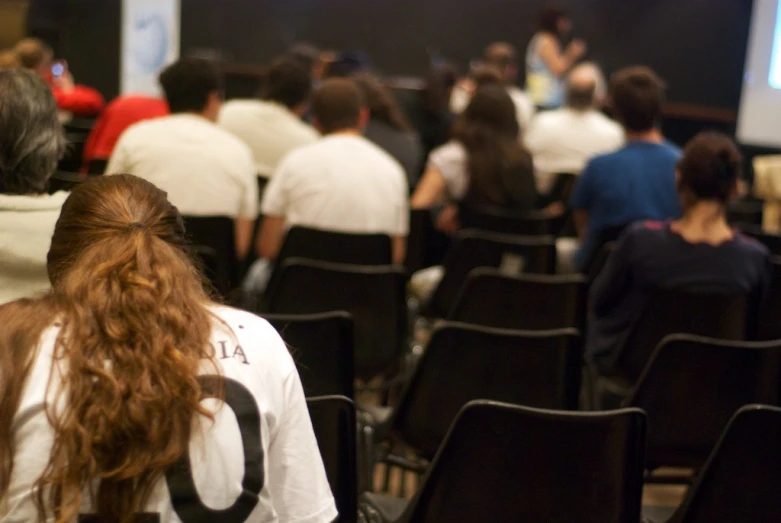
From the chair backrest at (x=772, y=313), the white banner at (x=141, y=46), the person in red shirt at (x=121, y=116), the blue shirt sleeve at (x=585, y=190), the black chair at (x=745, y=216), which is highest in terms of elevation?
the white banner at (x=141, y=46)

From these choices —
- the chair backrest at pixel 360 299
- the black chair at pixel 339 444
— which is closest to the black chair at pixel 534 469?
the black chair at pixel 339 444

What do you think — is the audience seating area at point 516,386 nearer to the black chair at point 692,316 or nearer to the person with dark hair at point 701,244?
the black chair at point 692,316

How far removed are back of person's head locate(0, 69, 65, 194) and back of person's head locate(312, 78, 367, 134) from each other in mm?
1880

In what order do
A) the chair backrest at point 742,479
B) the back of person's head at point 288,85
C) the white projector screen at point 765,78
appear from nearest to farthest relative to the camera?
1. the chair backrest at point 742,479
2. the back of person's head at point 288,85
3. the white projector screen at point 765,78

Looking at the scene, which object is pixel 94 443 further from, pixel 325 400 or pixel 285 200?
pixel 285 200

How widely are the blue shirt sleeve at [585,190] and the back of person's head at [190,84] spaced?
1.59m

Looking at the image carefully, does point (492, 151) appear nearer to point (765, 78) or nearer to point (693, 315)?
point (693, 315)

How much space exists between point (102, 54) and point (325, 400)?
9772 mm

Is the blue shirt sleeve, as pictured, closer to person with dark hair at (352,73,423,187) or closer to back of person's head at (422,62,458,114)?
person with dark hair at (352,73,423,187)

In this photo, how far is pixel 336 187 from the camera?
4.15 metres

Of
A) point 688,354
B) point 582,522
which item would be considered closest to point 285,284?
point 688,354

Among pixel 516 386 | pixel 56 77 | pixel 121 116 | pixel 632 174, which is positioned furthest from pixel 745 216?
pixel 56 77

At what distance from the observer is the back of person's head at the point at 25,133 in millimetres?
2428

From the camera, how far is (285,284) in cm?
339
